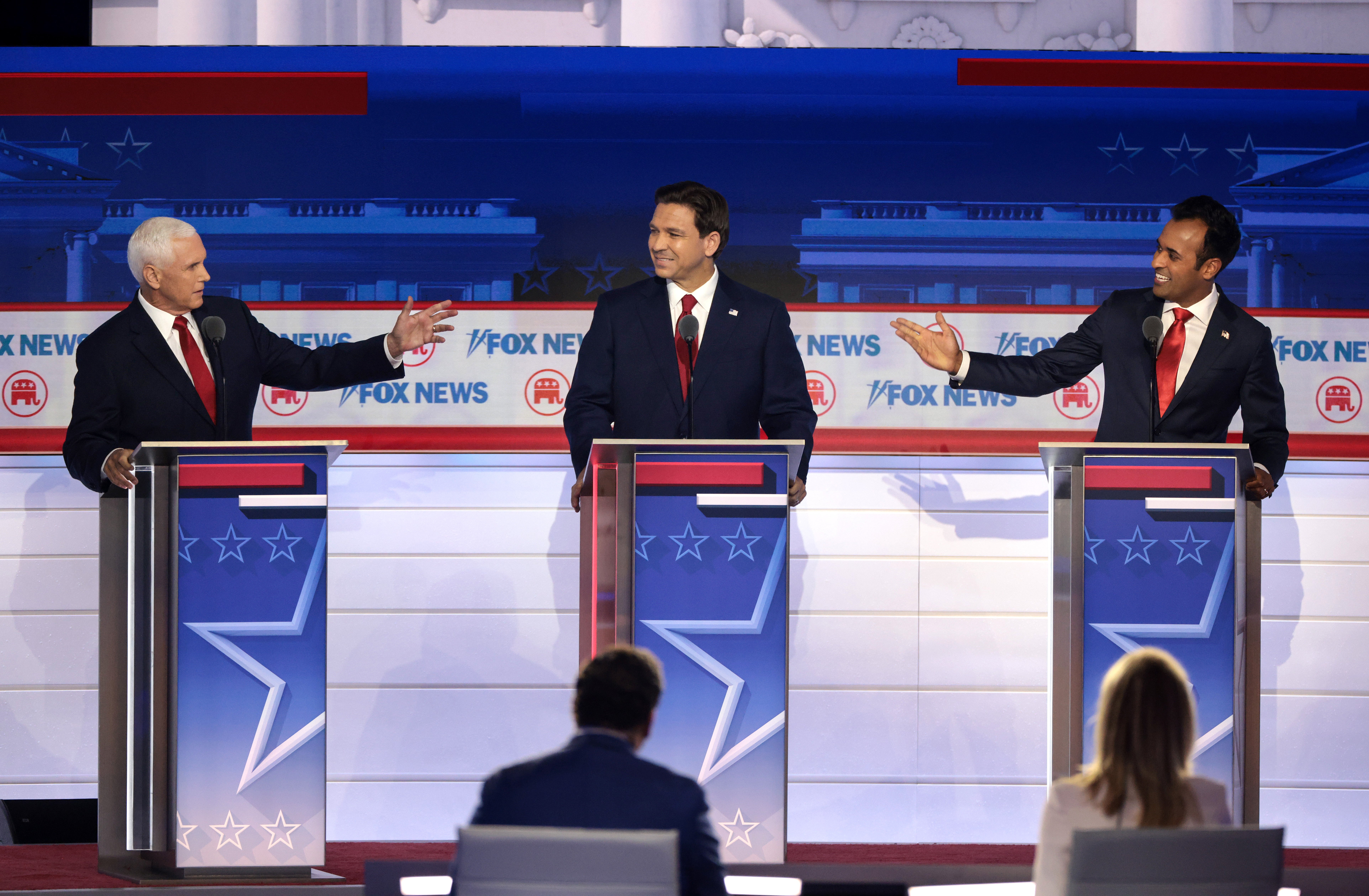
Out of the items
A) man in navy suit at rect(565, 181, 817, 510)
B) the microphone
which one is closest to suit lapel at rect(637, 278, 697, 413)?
man in navy suit at rect(565, 181, 817, 510)

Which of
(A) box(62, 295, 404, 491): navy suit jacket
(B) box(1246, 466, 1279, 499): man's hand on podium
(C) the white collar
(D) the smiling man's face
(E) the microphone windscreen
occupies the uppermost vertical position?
(D) the smiling man's face

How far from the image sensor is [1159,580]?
3117mm

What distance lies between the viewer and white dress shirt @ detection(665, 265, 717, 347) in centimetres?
360

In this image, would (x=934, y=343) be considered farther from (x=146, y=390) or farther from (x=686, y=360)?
(x=146, y=390)

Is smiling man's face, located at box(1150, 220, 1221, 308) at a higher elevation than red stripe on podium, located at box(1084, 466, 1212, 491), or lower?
higher

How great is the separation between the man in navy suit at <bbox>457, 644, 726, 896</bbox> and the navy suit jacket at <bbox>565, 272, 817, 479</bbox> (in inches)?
65.3

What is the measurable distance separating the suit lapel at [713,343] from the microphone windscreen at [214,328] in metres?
1.19

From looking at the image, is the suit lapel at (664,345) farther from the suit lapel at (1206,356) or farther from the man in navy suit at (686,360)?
the suit lapel at (1206,356)

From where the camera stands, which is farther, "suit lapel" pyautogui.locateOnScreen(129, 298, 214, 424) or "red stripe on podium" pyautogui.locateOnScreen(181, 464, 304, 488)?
"suit lapel" pyautogui.locateOnScreen(129, 298, 214, 424)

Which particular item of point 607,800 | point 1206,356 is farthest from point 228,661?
point 1206,356

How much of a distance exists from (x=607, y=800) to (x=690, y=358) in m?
1.39

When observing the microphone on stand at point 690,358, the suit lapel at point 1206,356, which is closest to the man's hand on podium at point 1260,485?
the suit lapel at point 1206,356

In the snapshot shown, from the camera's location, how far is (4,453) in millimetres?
4473

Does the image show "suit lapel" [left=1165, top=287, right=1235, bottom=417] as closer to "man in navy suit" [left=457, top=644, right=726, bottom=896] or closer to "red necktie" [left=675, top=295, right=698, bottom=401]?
"red necktie" [left=675, top=295, right=698, bottom=401]
